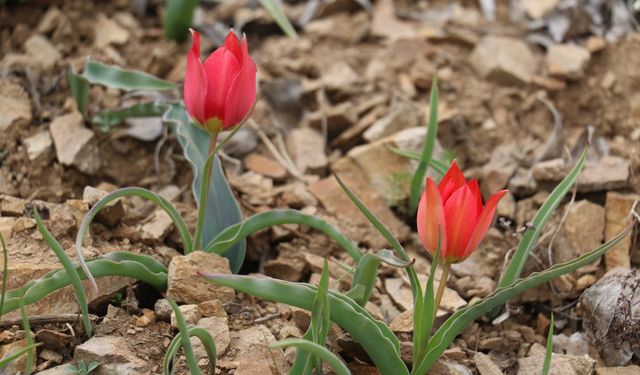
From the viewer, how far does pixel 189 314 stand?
1929 mm

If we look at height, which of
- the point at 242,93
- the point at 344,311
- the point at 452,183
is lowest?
the point at 344,311

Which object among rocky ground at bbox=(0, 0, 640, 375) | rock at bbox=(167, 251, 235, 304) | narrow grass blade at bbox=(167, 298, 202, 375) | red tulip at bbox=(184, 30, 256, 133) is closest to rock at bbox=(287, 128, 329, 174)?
rocky ground at bbox=(0, 0, 640, 375)

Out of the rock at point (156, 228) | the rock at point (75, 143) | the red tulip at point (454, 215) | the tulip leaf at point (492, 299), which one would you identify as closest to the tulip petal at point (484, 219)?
the red tulip at point (454, 215)

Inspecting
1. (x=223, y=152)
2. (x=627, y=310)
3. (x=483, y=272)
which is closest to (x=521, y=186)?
(x=483, y=272)

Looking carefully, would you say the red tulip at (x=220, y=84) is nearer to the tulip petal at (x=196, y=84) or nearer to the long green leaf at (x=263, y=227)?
the tulip petal at (x=196, y=84)

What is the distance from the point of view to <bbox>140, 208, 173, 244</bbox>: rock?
7.49ft

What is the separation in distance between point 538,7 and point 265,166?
151 cm

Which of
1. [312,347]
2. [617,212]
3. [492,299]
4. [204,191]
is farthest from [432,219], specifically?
A: [617,212]

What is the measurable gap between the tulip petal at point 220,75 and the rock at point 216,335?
0.47 metres

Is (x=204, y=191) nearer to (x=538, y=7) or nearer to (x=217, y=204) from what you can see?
(x=217, y=204)

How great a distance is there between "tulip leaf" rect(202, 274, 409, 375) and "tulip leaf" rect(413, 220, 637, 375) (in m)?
0.07

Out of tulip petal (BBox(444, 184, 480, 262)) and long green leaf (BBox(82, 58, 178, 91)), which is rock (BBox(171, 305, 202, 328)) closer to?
tulip petal (BBox(444, 184, 480, 262))

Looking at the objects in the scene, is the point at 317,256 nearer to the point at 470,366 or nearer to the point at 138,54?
the point at 470,366

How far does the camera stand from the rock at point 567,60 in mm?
3217
